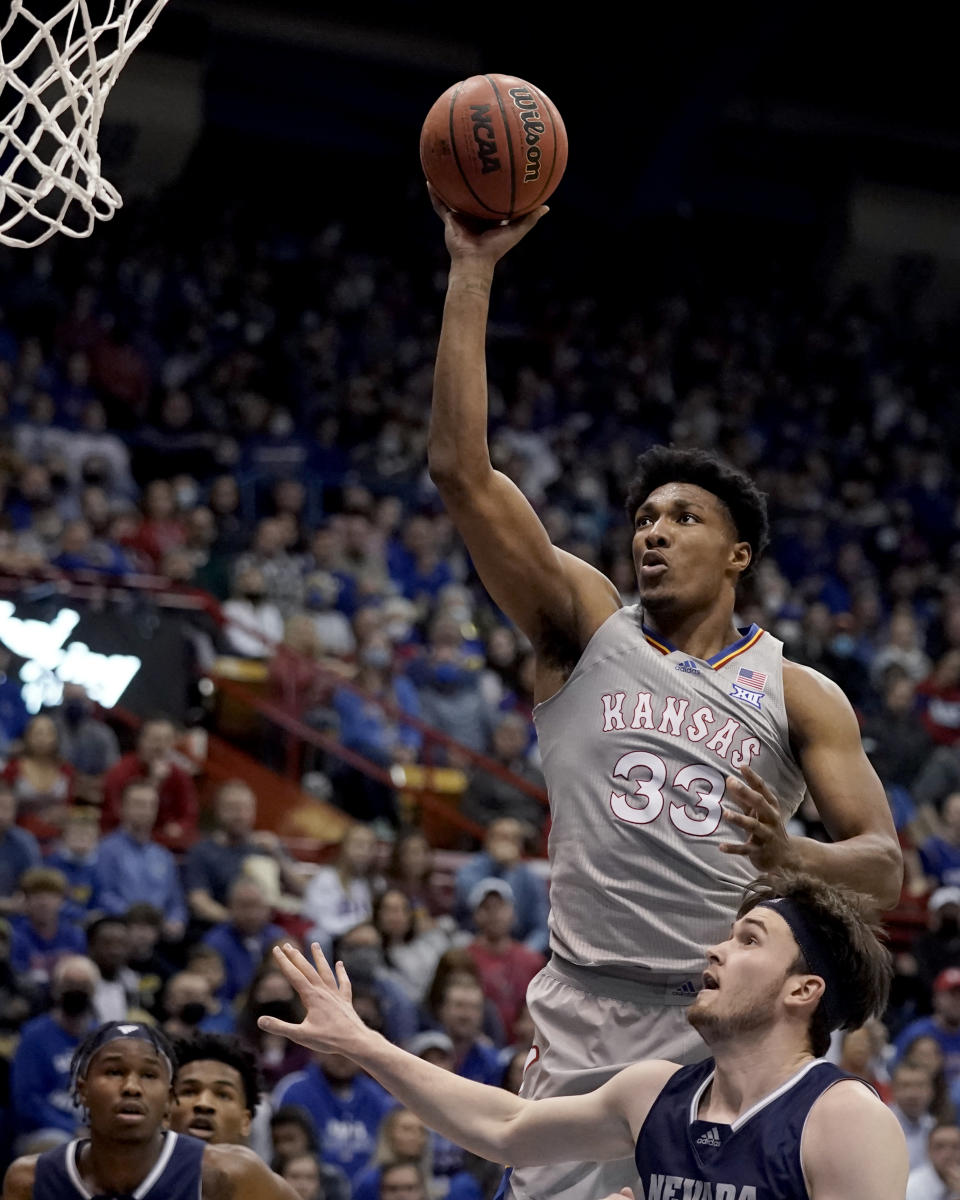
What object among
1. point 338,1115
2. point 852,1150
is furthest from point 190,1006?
point 852,1150

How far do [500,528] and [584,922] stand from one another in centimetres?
76

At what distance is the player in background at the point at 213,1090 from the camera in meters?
5.08

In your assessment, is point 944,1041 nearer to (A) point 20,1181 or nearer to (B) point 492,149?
(A) point 20,1181

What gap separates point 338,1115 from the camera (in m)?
7.02

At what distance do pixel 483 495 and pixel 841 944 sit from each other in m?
1.06

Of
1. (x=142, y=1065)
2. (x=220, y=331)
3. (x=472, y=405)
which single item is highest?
(x=220, y=331)

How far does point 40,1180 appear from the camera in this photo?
450 centimetres

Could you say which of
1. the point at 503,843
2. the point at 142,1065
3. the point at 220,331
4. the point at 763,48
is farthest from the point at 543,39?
the point at 142,1065

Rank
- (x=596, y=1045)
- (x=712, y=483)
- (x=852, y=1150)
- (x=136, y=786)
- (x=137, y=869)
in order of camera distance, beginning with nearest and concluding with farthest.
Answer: (x=852, y=1150) < (x=596, y=1045) < (x=712, y=483) < (x=137, y=869) < (x=136, y=786)

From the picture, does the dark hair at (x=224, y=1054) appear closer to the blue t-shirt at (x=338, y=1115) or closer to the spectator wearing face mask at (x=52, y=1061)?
the spectator wearing face mask at (x=52, y=1061)

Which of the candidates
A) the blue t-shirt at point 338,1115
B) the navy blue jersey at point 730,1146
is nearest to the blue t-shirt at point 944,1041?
the blue t-shirt at point 338,1115

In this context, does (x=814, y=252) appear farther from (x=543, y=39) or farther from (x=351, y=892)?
(x=351, y=892)

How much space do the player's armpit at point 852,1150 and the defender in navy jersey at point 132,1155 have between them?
206 centimetres

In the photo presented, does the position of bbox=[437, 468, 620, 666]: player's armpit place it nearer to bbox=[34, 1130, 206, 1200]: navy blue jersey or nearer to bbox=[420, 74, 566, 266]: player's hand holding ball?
bbox=[420, 74, 566, 266]: player's hand holding ball
